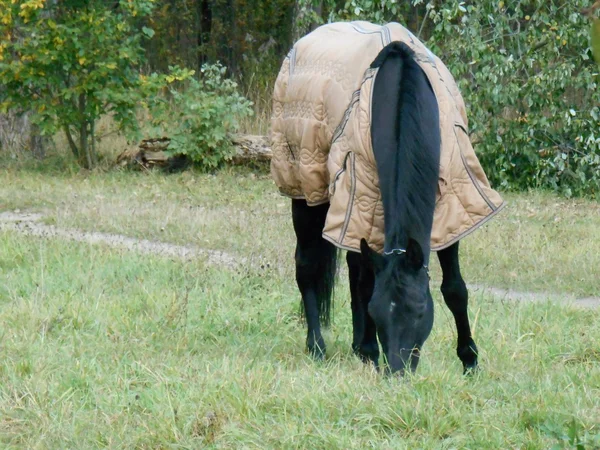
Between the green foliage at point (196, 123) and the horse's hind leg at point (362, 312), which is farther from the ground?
the horse's hind leg at point (362, 312)

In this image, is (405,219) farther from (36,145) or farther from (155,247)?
(36,145)

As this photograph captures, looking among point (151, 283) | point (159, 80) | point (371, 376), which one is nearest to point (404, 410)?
point (371, 376)

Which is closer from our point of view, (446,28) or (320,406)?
(320,406)

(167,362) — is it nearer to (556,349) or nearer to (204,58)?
(556,349)

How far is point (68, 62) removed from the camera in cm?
1077

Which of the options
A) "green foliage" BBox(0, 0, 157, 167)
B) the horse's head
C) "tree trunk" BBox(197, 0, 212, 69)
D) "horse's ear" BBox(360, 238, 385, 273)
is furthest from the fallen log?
the horse's head

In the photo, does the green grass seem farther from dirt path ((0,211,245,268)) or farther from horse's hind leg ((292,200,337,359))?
horse's hind leg ((292,200,337,359))

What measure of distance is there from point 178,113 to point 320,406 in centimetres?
835

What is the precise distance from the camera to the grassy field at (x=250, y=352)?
336 cm

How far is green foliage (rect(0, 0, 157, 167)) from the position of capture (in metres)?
10.7

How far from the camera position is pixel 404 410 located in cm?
335

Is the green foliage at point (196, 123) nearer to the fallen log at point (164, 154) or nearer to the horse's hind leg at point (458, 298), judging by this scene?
the fallen log at point (164, 154)

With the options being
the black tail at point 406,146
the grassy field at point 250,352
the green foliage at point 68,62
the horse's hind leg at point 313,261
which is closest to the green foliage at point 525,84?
the grassy field at point 250,352

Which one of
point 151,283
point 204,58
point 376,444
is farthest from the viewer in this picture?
point 204,58
